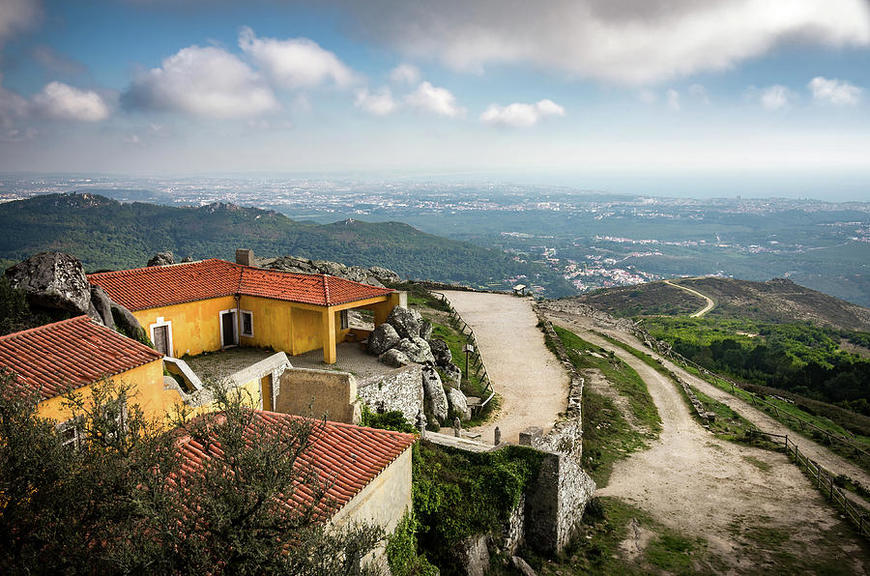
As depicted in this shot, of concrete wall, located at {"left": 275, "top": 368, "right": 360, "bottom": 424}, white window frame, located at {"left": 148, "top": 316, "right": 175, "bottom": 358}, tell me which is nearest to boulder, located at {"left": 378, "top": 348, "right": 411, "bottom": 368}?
concrete wall, located at {"left": 275, "top": 368, "right": 360, "bottom": 424}

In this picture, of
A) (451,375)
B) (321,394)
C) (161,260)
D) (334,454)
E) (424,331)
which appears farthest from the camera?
(161,260)

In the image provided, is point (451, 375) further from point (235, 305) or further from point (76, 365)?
point (76, 365)

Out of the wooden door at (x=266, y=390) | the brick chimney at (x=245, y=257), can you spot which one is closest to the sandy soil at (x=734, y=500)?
the wooden door at (x=266, y=390)

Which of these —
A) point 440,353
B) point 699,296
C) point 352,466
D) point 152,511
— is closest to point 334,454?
point 352,466

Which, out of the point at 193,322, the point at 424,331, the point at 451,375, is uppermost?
the point at 193,322

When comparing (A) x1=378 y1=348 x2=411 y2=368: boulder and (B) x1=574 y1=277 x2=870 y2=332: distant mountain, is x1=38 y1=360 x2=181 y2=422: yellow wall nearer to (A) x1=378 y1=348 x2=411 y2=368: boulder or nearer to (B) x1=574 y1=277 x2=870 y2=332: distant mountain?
(A) x1=378 y1=348 x2=411 y2=368: boulder

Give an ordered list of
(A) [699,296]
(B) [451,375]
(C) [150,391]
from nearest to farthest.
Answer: (C) [150,391] < (B) [451,375] < (A) [699,296]

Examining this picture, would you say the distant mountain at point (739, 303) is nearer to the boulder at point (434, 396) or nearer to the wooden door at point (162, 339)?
the boulder at point (434, 396)
